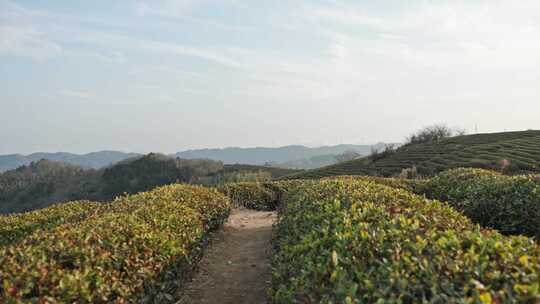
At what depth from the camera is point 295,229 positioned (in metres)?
6.05

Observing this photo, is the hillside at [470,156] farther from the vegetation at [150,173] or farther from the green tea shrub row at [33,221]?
the vegetation at [150,173]

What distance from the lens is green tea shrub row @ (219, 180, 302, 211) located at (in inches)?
675

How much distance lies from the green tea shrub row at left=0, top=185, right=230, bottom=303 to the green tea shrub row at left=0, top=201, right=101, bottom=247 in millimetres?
1937

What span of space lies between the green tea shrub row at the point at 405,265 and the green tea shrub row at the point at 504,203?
3.23 m

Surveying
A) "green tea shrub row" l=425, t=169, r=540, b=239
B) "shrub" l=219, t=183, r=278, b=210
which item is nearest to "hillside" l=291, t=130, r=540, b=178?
"shrub" l=219, t=183, r=278, b=210

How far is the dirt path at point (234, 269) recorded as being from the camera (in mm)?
6750

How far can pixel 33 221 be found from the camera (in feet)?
31.6

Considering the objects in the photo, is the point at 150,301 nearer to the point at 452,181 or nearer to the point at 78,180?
the point at 452,181

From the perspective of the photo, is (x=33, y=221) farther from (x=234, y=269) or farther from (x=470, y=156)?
(x=470, y=156)

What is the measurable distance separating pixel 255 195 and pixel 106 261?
42.4 ft

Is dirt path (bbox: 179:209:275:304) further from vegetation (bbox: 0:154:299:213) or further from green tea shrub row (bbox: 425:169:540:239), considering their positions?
vegetation (bbox: 0:154:299:213)

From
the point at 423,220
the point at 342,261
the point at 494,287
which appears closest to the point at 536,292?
the point at 494,287

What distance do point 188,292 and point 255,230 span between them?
5.11 metres

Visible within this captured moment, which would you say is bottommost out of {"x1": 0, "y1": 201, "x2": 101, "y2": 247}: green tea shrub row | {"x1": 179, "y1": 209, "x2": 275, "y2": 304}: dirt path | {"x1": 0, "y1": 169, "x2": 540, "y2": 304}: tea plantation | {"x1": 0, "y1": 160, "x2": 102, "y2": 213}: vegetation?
{"x1": 0, "y1": 160, "x2": 102, "y2": 213}: vegetation
